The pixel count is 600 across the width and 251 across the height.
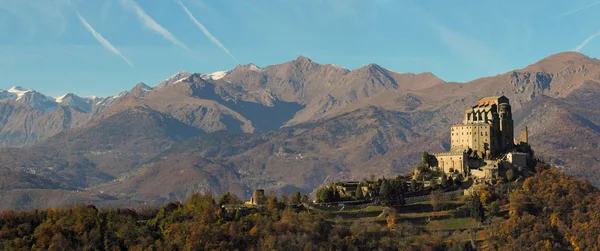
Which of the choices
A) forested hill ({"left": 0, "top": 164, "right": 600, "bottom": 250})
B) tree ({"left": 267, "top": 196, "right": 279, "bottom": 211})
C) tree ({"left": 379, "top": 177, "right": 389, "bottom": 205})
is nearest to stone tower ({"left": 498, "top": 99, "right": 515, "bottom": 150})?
forested hill ({"left": 0, "top": 164, "right": 600, "bottom": 250})

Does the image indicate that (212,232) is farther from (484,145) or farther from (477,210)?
(484,145)

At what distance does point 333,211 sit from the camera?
146m

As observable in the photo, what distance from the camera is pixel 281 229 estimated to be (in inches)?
5261

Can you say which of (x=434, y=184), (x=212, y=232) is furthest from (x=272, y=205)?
(x=434, y=184)

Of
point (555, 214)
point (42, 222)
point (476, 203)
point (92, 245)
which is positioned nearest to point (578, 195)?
point (555, 214)

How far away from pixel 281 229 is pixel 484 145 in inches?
2200

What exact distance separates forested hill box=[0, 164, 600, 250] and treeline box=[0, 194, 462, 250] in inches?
6.0

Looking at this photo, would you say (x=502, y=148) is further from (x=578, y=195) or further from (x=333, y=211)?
(x=333, y=211)

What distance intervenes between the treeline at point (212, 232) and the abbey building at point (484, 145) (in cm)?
3061

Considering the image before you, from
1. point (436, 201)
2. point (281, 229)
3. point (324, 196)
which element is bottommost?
point (281, 229)

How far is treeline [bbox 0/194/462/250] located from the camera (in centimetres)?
13212

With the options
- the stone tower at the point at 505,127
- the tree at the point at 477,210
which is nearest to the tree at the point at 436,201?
the tree at the point at 477,210

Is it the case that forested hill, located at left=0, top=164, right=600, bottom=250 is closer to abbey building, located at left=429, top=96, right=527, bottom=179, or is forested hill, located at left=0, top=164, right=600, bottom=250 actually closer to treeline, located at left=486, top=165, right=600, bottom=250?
treeline, located at left=486, top=165, right=600, bottom=250

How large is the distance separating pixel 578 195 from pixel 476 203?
1902 centimetres
